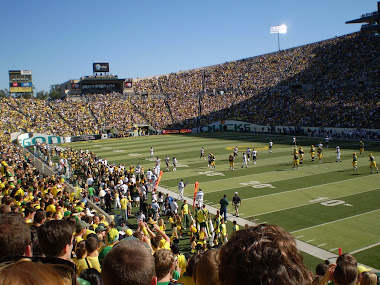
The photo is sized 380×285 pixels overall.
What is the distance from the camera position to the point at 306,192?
691 inches

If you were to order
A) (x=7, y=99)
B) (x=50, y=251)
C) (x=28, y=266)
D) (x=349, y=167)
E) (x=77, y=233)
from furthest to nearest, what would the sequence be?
(x=7, y=99) < (x=349, y=167) < (x=77, y=233) < (x=50, y=251) < (x=28, y=266)

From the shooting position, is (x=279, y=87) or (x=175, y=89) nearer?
(x=279, y=87)

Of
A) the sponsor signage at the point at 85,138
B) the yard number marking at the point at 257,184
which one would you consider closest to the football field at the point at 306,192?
the yard number marking at the point at 257,184

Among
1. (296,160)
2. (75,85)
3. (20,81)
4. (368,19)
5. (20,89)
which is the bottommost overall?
(296,160)

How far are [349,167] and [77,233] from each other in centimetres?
2061

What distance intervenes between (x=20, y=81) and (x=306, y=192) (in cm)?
6190

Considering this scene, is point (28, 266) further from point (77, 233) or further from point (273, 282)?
point (77, 233)

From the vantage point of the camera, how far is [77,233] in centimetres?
637

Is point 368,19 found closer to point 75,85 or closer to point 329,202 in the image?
point 329,202

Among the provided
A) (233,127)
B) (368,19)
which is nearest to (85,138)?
(233,127)

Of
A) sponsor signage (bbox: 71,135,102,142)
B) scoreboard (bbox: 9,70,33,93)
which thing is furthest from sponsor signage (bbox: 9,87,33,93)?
sponsor signage (bbox: 71,135,102,142)

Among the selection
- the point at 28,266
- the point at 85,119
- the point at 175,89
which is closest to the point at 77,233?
the point at 28,266

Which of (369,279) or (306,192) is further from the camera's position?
(306,192)

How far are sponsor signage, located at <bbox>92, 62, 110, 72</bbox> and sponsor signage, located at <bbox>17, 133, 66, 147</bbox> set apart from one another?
22.6m
